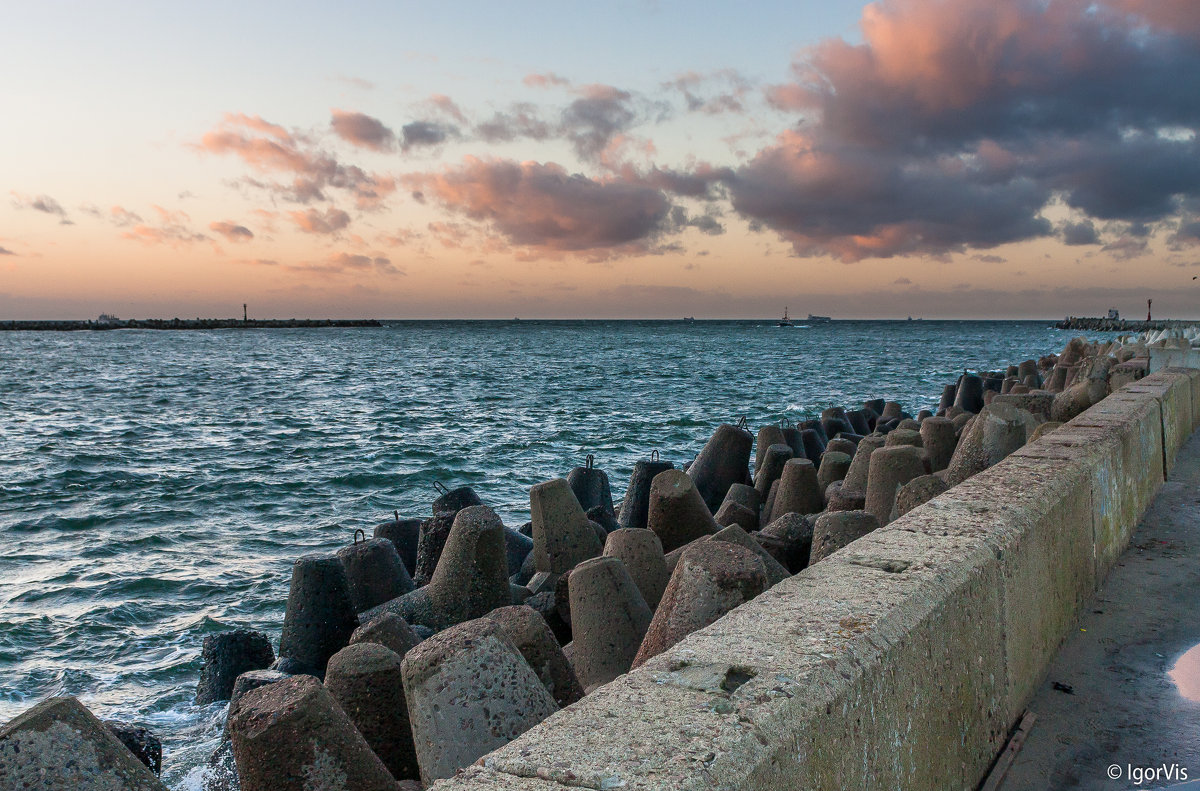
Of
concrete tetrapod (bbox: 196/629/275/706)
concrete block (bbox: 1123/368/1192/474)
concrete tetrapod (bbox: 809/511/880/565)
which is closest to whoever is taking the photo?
concrete tetrapod (bbox: 809/511/880/565)

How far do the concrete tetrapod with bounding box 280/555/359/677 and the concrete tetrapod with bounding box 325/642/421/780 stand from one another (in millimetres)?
2040

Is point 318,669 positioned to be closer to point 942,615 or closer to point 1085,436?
point 942,615

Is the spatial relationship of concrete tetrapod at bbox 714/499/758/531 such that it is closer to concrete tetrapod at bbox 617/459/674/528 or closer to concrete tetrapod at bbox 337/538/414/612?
concrete tetrapod at bbox 617/459/674/528

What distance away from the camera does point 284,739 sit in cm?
251

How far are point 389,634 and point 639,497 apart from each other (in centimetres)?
506

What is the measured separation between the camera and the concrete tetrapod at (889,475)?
582 centimetres

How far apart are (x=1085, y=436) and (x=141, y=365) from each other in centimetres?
5623

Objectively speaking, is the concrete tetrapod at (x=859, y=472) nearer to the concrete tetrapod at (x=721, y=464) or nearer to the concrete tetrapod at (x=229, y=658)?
the concrete tetrapod at (x=721, y=464)

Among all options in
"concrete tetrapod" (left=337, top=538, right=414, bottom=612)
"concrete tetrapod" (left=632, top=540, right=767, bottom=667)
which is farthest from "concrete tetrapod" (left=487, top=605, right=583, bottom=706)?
"concrete tetrapod" (left=337, top=538, right=414, bottom=612)

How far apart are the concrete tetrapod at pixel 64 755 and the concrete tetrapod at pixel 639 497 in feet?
21.2

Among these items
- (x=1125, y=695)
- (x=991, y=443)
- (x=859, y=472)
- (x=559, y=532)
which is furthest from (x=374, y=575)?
(x=1125, y=695)

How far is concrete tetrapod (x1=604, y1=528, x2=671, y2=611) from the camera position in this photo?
4.52 meters

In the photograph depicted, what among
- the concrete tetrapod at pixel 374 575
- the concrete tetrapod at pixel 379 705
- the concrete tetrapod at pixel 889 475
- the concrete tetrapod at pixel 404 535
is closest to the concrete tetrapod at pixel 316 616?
the concrete tetrapod at pixel 374 575

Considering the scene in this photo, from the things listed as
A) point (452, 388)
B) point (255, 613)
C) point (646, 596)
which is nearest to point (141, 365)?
point (452, 388)
